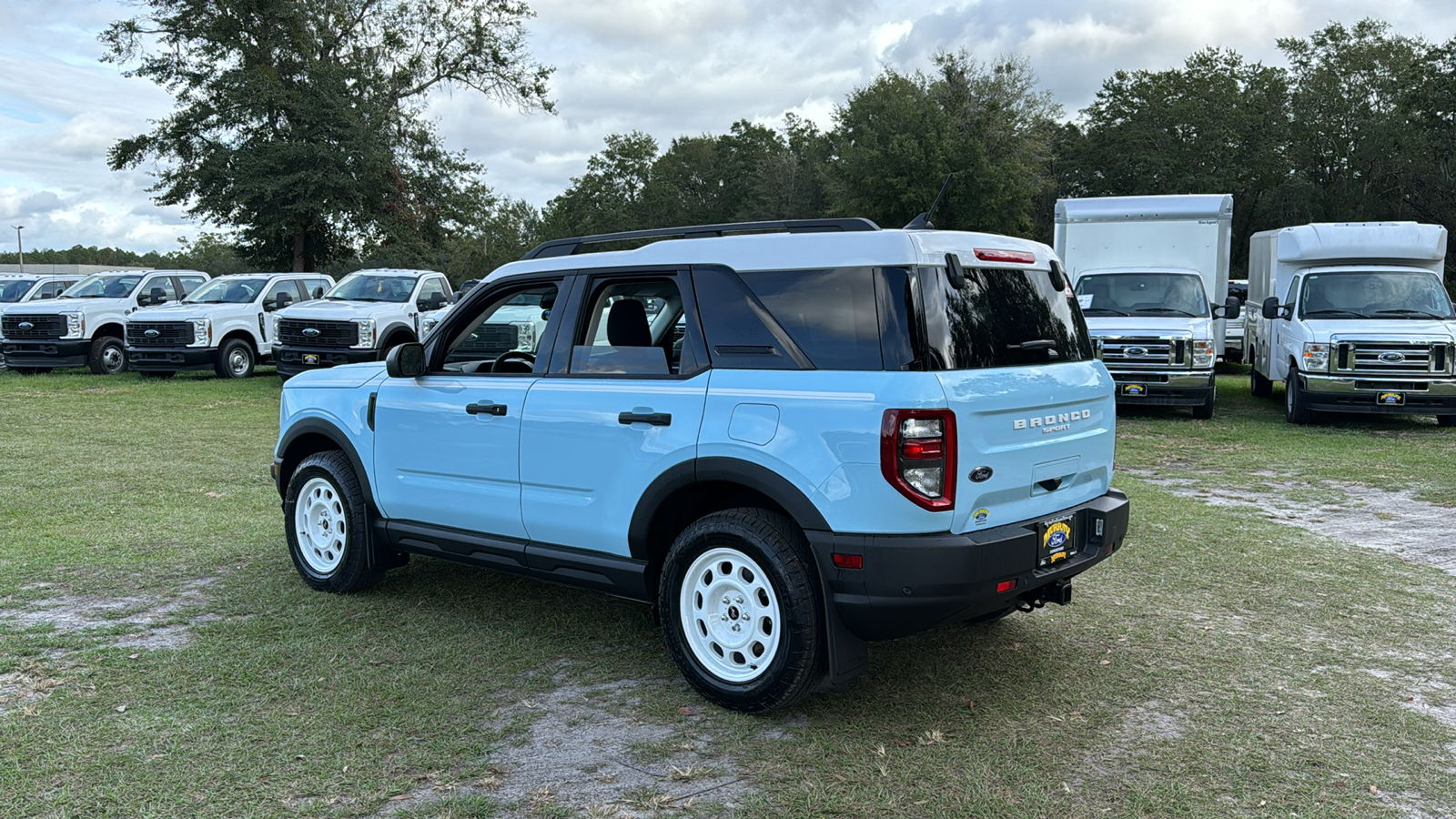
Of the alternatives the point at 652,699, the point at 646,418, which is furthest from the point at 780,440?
the point at 652,699

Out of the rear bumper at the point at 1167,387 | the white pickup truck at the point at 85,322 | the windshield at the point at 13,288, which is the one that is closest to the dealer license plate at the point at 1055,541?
the rear bumper at the point at 1167,387

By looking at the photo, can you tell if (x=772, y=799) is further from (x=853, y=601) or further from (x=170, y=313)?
(x=170, y=313)

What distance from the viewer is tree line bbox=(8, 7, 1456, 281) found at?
3434 centimetres

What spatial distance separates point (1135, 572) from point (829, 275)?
3.42 meters

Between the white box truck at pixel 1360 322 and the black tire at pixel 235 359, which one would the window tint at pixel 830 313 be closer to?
the white box truck at pixel 1360 322

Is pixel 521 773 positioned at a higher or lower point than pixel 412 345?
lower

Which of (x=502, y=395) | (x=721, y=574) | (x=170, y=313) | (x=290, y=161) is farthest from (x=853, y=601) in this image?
(x=290, y=161)

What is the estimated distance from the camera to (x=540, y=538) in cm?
500

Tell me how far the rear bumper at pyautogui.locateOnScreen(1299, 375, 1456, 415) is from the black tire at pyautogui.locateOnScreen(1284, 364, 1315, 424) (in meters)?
0.18

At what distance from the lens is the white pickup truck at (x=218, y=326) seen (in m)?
19.9

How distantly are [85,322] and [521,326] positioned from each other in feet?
62.3

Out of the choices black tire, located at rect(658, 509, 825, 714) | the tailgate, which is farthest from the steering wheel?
the tailgate

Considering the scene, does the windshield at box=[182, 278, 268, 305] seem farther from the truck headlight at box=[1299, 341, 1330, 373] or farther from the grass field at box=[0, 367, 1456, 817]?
the truck headlight at box=[1299, 341, 1330, 373]

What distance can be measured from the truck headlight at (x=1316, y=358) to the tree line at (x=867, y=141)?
28.1 m
